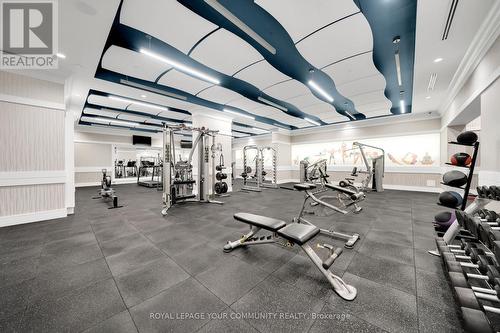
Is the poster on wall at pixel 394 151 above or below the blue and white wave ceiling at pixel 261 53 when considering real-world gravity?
below

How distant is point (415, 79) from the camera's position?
4250 mm

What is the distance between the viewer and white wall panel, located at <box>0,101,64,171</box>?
10.9 ft

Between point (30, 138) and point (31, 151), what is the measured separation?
26cm

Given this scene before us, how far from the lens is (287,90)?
491 centimetres

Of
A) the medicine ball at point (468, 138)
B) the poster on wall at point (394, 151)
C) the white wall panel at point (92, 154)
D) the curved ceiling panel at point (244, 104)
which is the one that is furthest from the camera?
the white wall panel at point (92, 154)

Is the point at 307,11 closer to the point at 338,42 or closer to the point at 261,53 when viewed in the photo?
the point at 338,42

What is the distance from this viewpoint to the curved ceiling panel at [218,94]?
475cm

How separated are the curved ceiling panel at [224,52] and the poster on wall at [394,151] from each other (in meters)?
6.78

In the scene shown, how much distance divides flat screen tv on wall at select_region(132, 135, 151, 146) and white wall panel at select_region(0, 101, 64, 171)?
22.9 ft

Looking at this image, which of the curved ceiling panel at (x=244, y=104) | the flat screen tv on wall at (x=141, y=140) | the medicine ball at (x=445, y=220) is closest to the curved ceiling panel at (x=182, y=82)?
the curved ceiling panel at (x=244, y=104)

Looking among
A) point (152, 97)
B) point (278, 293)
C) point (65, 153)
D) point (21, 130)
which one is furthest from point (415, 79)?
point (21, 130)

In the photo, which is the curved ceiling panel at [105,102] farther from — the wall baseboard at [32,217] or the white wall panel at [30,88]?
the wall baseboard at [32,217]

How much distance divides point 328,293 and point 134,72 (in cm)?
510

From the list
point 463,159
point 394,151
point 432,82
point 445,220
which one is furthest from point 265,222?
point 394,151
